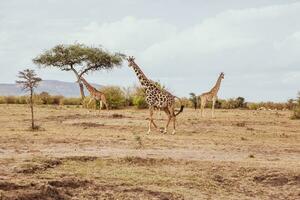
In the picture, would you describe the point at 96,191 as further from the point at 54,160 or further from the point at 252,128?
the point at 252,128

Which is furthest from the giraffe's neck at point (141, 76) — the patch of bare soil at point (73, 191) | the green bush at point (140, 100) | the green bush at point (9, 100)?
the green bush at point (9, 100)

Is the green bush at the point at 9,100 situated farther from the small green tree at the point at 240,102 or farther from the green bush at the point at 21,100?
the small green tree at the point at 240,102

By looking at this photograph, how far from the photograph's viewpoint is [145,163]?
51.5 ft

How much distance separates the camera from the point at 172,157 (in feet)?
54.5

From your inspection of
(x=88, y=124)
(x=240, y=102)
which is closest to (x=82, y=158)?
(x=88, y=124)

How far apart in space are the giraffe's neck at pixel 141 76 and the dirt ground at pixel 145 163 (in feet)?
5.84

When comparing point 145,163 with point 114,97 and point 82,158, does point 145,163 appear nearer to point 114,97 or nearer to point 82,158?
point 82,158

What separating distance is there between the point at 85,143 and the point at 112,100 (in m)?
22.2

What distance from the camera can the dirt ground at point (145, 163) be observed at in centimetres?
1234

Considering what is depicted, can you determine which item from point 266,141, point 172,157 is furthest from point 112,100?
point 172,157

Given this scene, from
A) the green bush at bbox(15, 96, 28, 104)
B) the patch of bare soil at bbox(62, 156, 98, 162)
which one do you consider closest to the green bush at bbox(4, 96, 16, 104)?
the green bush at bbox(15, 96, 28, 104)

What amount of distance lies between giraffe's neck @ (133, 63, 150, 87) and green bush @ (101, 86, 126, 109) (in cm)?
1611

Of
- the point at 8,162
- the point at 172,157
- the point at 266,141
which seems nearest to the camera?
the point at 8,162

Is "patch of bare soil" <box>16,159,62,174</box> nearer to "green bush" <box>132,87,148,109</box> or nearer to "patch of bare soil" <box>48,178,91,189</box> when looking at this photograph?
"patch of bare soil" <box>48,178,91,189</box>
